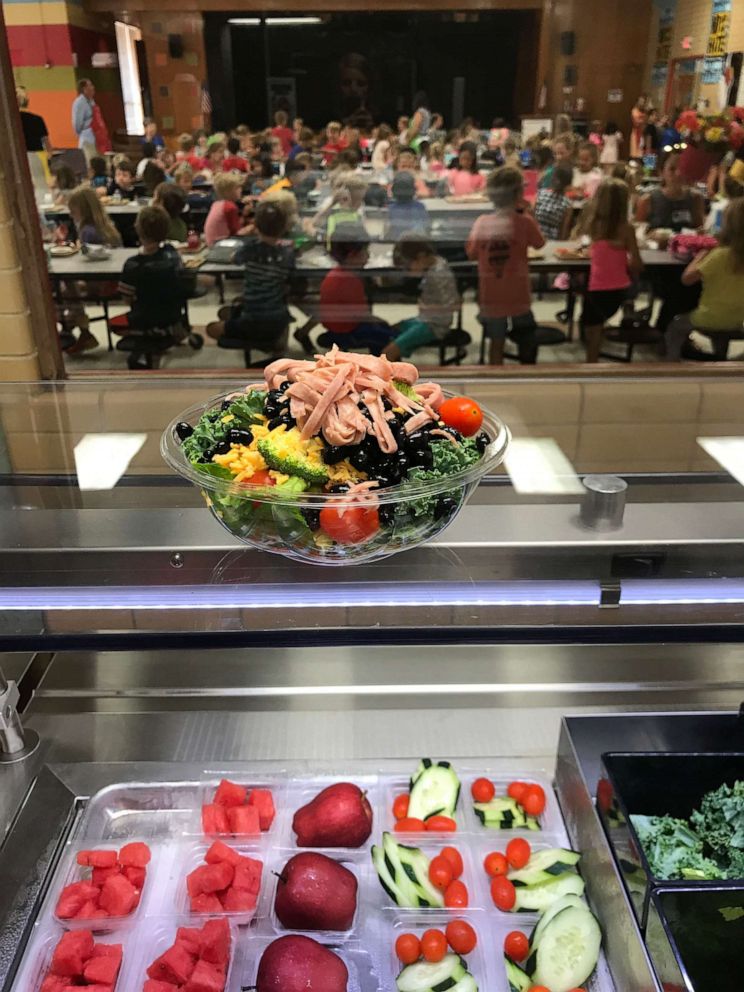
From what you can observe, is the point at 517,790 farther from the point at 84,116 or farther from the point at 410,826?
the point at 84,116

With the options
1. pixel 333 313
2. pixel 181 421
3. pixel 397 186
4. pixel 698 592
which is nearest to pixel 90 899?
pixel 181 421

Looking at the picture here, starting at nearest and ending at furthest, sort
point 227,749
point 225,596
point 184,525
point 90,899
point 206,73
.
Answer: point 225,596 < point 184,525 < point 90,899 < point 227,749 < point 206,73

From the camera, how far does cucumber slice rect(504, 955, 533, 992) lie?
1289mm

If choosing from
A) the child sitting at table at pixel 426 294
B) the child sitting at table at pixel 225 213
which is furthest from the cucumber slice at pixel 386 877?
the child sitting at table at pixel 225 213

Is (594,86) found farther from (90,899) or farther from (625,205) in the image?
(90,899)

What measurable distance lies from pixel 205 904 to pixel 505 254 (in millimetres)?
4136

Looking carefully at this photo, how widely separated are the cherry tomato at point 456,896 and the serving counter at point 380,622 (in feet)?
0.74

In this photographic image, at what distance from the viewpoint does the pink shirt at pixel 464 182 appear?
15.4 feet

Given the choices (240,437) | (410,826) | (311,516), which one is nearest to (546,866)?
(410,826)

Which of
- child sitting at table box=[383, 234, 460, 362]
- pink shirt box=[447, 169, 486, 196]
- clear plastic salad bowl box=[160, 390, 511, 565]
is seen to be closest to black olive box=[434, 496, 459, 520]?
clear plastic salad bowl box=[160, 390, 511, 565]

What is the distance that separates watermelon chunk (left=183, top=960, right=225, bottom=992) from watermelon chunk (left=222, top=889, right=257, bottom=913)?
0.11 meters

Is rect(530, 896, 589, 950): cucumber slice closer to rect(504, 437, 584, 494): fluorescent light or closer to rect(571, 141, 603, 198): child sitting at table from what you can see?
rect(504, 437, 584, 494): fluorescent light

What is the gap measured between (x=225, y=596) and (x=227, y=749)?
0.71 m

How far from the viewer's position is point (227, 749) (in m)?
1.65
